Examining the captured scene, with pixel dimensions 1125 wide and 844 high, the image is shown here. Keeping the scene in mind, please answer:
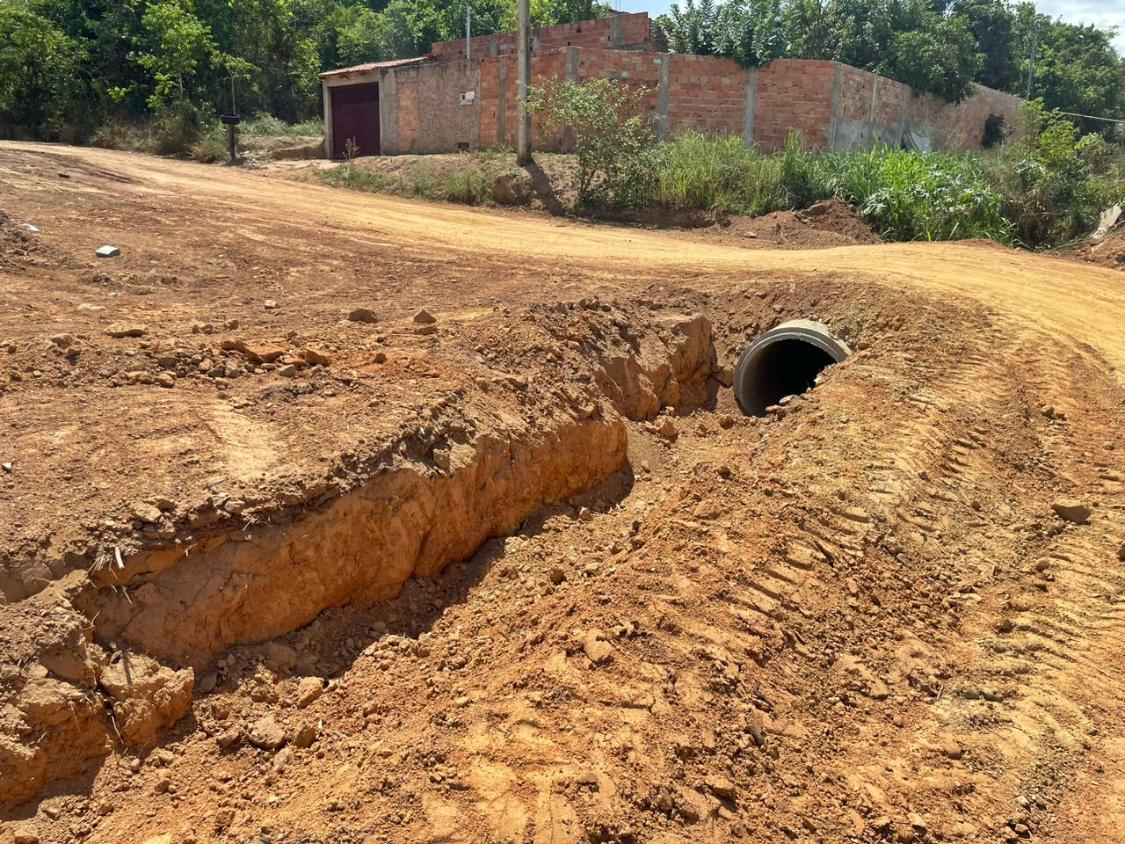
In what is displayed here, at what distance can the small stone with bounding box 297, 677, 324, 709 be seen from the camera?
3.89 m

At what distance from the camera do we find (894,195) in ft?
46.1

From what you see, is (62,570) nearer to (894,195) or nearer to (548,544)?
(548,544)

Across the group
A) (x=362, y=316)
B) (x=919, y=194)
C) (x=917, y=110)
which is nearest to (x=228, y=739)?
(x=362, y=316)

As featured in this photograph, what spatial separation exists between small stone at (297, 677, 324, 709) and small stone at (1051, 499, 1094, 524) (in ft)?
14.9

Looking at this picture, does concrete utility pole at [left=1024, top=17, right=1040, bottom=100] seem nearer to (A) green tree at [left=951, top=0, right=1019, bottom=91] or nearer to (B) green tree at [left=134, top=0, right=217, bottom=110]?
(A) green tree at [left=951, top=0, right=1019, bottom=91]

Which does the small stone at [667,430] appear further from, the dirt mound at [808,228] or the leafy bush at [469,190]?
the leafy bush at [469,190]

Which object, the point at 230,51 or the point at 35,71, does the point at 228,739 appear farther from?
the point at 230,51

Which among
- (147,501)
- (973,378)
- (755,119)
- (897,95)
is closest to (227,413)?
(147,501)

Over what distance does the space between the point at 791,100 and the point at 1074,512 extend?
15.5m

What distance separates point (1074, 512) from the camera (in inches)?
213

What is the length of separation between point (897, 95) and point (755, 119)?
5.73m

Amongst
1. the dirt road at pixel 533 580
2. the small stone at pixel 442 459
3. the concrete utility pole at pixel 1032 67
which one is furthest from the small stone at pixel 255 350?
the concrete utility pole at pixel 1032 67

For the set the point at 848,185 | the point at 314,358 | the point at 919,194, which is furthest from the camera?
the point at 848,185

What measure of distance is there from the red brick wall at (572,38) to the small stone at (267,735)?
18752mm
